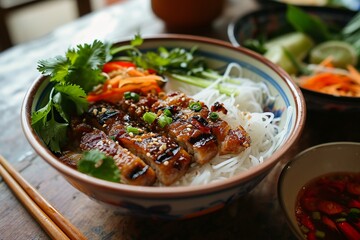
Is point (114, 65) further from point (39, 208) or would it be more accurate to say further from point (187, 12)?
point (187, 12)

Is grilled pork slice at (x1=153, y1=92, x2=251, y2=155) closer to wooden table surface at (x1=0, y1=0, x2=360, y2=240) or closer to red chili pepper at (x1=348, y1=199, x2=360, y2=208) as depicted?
wooden table surface at (x1=0, y1=0, x2=360, y2=240)

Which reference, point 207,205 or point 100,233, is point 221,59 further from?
point 100,233

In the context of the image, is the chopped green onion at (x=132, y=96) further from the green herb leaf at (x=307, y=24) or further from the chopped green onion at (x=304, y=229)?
the green herb leaf at (x=307, y=24)

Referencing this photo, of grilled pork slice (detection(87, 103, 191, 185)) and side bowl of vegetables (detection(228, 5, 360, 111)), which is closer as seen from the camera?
Result: grilled pork slice (detection(87, 103, 191, 185))

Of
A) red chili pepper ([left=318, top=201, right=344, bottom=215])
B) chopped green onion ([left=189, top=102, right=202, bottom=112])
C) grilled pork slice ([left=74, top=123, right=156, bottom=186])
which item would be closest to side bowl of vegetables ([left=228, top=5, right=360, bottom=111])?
chopped green onion ([left=189, top=102, right=202, bottom=112])

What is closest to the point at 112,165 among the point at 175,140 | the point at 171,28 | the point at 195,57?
the point at 175,140

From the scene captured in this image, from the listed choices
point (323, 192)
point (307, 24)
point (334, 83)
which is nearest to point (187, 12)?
point (307, 24)

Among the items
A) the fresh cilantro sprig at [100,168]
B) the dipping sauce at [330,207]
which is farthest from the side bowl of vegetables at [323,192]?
the fresh cilantro sprig at [100,168]

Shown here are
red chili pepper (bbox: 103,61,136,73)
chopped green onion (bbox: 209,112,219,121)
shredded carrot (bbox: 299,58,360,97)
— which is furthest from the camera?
shredded carrot (bbox: 299,58,360,97)
